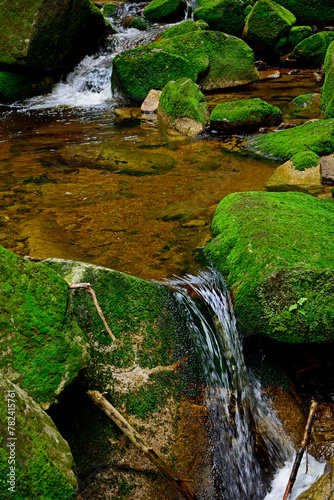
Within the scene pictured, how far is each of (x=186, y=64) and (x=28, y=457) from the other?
11346 millimetres

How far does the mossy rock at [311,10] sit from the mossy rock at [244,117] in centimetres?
1069

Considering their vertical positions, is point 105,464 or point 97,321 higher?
point 97,321

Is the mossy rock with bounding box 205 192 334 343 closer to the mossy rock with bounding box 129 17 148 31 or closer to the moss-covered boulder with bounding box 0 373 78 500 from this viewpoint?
the moss-covered boulder with bounding box 0 373 78 500

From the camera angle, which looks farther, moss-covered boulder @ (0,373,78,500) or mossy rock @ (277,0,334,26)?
mossy rock @ (277,0,334,26)

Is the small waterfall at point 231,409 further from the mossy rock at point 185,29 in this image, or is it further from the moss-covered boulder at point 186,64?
the mossy rock at point 185,29

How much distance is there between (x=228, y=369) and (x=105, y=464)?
1262mm

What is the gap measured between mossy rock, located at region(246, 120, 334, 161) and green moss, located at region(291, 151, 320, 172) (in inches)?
11.2

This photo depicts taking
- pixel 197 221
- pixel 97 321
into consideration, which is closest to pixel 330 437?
pixel 97 321

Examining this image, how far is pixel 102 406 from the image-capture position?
252cm

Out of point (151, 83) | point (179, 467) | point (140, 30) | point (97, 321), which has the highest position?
point (140, 30)

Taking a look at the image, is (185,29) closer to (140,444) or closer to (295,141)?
(295,141)

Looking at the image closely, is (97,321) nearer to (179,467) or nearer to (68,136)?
(179,467)

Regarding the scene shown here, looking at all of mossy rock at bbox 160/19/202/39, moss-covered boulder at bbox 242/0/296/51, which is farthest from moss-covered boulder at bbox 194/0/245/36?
mossy rock at bbox 160/19/202/39

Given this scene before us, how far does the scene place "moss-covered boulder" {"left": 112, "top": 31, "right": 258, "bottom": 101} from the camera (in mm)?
10898
